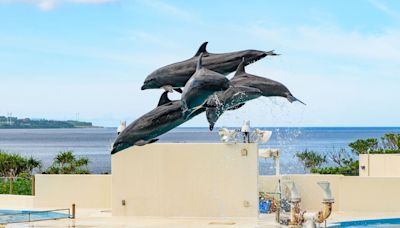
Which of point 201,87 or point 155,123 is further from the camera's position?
point 155,123

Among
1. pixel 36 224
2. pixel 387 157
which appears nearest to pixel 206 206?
pixel 36 224

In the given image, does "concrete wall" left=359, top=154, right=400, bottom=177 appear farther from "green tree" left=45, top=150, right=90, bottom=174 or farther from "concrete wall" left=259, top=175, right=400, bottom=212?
"green tree" left=45, top=150, right=90, bottom=174

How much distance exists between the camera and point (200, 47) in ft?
32.2

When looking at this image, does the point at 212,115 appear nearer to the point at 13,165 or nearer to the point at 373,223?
the point at 373,223

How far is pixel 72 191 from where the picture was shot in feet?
61.6

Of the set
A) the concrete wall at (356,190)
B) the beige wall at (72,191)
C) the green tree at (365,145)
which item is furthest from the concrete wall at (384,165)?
the green tree at (365,145)

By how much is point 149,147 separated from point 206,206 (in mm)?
1933

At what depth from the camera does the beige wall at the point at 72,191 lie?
18531mm

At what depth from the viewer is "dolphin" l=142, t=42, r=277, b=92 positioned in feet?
29.4

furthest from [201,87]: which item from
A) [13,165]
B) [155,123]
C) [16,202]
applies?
[13,165]

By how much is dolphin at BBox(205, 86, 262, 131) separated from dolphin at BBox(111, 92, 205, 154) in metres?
0.16

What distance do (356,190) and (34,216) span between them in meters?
7.75

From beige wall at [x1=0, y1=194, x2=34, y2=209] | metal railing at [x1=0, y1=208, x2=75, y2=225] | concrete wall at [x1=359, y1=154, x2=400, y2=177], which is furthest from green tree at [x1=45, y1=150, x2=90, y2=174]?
concrete wall at [x1=359, y1=154, x2=400, y2=177]

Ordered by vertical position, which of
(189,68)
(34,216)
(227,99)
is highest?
(189,68)
